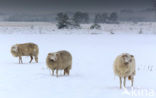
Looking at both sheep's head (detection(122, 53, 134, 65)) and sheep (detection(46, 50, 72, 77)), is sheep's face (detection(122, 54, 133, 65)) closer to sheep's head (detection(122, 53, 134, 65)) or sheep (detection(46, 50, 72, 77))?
sheep's head (detection(122, 53, 134, 65))

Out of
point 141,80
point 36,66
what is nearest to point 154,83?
point 141,80

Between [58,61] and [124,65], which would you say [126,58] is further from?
[58,61]

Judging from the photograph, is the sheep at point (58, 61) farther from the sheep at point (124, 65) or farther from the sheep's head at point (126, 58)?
the sheep's head at point (126, 58)

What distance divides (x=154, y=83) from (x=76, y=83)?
266 centimetres

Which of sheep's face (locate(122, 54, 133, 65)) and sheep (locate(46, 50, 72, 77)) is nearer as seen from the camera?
sheep's face (locate(122, 54, 133, 65))

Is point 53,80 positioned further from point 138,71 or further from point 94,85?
point 138,71

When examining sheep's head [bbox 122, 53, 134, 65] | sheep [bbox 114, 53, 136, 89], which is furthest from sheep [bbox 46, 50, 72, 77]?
sheep's head [bbox 122, 53, 134, 65]

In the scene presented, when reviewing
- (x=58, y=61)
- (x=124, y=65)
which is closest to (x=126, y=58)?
(x=124, y=65)

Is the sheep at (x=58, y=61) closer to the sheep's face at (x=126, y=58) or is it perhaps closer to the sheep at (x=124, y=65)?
the sheep at (x=124, y=65)

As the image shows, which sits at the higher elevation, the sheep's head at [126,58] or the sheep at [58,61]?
the sheep's head at [126,58]

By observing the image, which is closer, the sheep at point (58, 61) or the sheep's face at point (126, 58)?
the sheep's face at point (126, 58)

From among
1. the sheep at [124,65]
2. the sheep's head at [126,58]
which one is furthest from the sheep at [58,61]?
the sheep's head at [126,58]

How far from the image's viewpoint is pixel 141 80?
11492 mm

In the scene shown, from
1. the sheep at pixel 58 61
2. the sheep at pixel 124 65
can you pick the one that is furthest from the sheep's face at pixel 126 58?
the sheep at pixel 58 61
